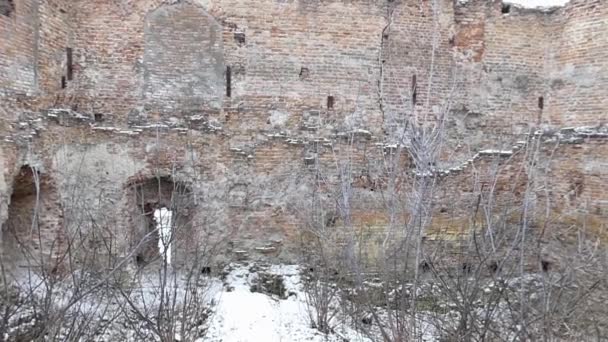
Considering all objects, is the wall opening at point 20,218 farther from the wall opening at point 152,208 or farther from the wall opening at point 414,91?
the wall opening at point 414,91

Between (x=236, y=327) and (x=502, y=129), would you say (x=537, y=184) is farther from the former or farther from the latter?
(x=236, y=327)

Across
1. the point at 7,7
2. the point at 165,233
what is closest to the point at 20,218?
the point at 165,233

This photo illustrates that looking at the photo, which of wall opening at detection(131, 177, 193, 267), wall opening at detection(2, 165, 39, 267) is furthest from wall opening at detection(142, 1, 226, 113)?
wall opening at detection(2, 165, 39, 267)

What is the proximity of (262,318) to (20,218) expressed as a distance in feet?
12.4

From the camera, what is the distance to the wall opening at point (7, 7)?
6387mm

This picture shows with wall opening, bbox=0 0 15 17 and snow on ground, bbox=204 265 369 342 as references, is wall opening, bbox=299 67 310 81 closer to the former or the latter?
snow on ground, bbox=204 265 369 342

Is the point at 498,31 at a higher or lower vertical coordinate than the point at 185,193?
higher

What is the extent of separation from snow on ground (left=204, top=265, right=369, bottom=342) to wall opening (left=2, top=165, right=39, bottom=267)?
2790 millimetres

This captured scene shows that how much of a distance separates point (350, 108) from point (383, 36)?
139 cm

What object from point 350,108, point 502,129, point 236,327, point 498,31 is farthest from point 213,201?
point 498,31

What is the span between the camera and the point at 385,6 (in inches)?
335

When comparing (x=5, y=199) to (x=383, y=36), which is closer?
(x=5, y=199)

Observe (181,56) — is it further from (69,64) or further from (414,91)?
(414,91)

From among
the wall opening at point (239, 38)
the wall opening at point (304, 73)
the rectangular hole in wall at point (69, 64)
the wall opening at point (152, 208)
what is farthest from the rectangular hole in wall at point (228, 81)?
the rectangular hole in wall at point (69, 64)
